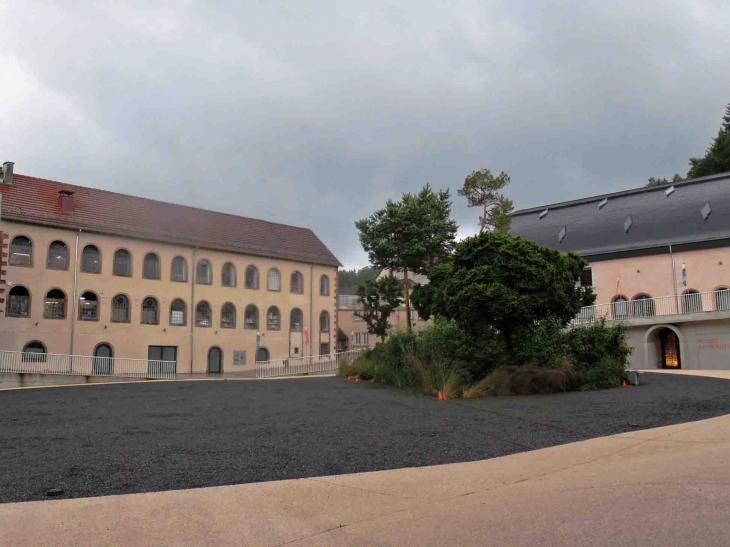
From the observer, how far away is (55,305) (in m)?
37.5

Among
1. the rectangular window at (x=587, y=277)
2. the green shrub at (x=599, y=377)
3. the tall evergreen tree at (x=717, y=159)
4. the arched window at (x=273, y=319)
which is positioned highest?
the tall evergreen tree at (x=717, y=159)

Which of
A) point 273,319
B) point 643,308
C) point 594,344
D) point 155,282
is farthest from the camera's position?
point 273,319

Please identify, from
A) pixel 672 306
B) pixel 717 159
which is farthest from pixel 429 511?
pixel 717 159

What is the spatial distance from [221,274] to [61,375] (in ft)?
60.9

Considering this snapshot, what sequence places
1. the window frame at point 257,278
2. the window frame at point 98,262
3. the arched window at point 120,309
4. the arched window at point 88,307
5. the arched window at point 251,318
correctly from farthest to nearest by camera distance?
1. the window frame at point 257,278
2. the arched window at point 251,318
3. the arched window at point 120,309
4. the window frame at point 98,262
5. the arched window at point 88,307

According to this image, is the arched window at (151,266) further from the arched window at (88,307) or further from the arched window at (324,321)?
the arched window at (324,321)

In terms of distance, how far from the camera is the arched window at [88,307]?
38.5 metres

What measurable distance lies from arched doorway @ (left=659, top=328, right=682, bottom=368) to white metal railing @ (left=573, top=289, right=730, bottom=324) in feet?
3.85

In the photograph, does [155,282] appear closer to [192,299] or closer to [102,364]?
[192,299]

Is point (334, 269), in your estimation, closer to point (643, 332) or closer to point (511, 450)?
point (643, 332)

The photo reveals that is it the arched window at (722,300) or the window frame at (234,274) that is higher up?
the window frame at (234,274)

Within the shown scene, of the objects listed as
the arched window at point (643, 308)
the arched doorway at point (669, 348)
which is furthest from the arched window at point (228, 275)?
the arched doorway at point (669, 348)

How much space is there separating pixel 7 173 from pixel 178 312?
1329 centimetres

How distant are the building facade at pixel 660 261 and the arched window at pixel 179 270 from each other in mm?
24388
